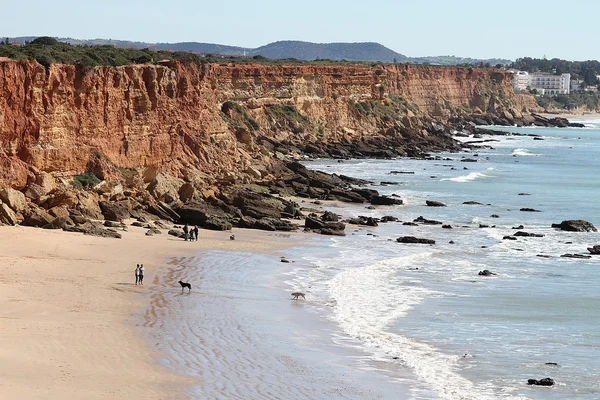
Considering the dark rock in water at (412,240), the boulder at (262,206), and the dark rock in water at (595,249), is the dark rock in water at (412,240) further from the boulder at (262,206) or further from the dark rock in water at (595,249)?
the dark rock in water at (595,249)

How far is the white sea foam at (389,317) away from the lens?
17031mm

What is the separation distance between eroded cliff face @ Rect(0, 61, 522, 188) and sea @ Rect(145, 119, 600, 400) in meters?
6.68

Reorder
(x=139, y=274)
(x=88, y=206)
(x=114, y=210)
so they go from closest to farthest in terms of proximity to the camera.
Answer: (x=139, y=274) < (x=88, y=206) < (x=114, y=210)

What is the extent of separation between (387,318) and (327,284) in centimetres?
387

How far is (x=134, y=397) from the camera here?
14.4 meters

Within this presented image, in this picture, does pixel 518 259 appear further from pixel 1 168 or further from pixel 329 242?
pixel 1 168

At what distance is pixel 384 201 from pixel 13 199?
19.4 meters

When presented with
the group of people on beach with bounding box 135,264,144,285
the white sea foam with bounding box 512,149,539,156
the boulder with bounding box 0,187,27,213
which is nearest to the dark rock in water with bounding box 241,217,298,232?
the boulder with bounding box 0,187,27,213

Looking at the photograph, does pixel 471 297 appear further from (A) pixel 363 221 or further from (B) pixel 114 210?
(A) pixel 363 221

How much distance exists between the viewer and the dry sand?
14844 millimetres

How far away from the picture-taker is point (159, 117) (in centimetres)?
3888

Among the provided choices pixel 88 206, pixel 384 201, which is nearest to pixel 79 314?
pixel 88 206

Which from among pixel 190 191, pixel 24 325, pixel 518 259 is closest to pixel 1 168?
pixel 190 191

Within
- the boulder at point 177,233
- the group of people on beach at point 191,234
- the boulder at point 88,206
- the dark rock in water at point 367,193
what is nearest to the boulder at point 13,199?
the boulder at point 88,206
